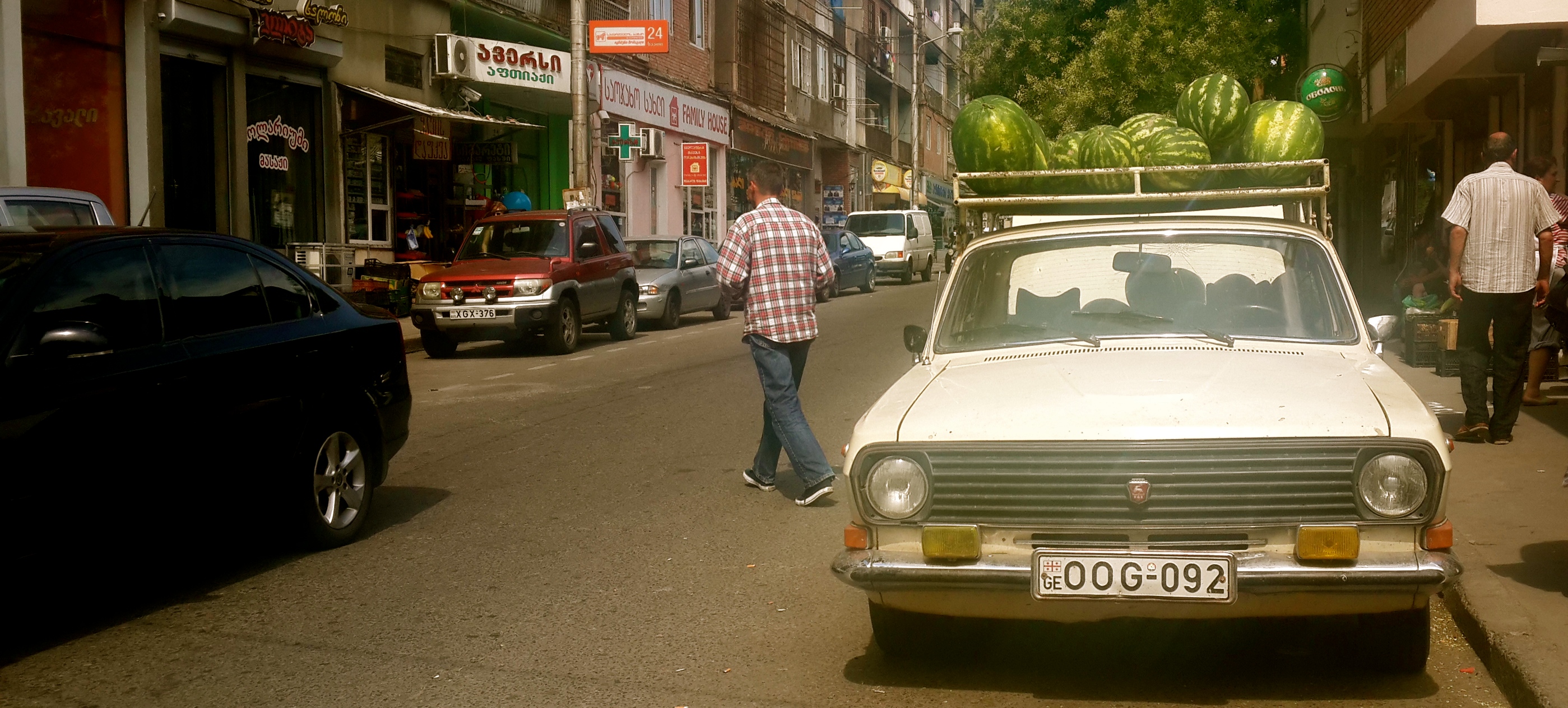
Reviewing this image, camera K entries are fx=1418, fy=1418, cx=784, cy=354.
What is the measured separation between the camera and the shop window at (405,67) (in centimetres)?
2270

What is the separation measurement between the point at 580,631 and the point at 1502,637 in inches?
122

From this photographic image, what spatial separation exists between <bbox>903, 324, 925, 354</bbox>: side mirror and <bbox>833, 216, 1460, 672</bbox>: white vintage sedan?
3.86 ft

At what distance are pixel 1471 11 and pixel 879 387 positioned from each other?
19.7ft

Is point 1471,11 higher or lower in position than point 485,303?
higher

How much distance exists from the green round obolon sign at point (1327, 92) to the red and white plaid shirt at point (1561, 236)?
387 inches

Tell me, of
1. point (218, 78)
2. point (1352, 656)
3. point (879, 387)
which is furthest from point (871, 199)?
point (1352, 656)

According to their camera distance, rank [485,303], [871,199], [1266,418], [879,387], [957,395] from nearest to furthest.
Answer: [1266,418]
[957,395]
[879,387]
[485,303]
[871,199]

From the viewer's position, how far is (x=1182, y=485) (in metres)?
3.87

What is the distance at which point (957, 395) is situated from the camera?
4441 millimetres

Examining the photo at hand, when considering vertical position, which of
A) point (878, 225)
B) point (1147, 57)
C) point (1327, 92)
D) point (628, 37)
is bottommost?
point (878, 225)

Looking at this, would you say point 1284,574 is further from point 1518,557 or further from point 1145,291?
point 1518,557

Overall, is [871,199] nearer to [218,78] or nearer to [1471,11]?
[218,78]

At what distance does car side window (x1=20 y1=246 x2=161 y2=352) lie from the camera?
203 inches

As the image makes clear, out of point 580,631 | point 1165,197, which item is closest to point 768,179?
point 1165,197
